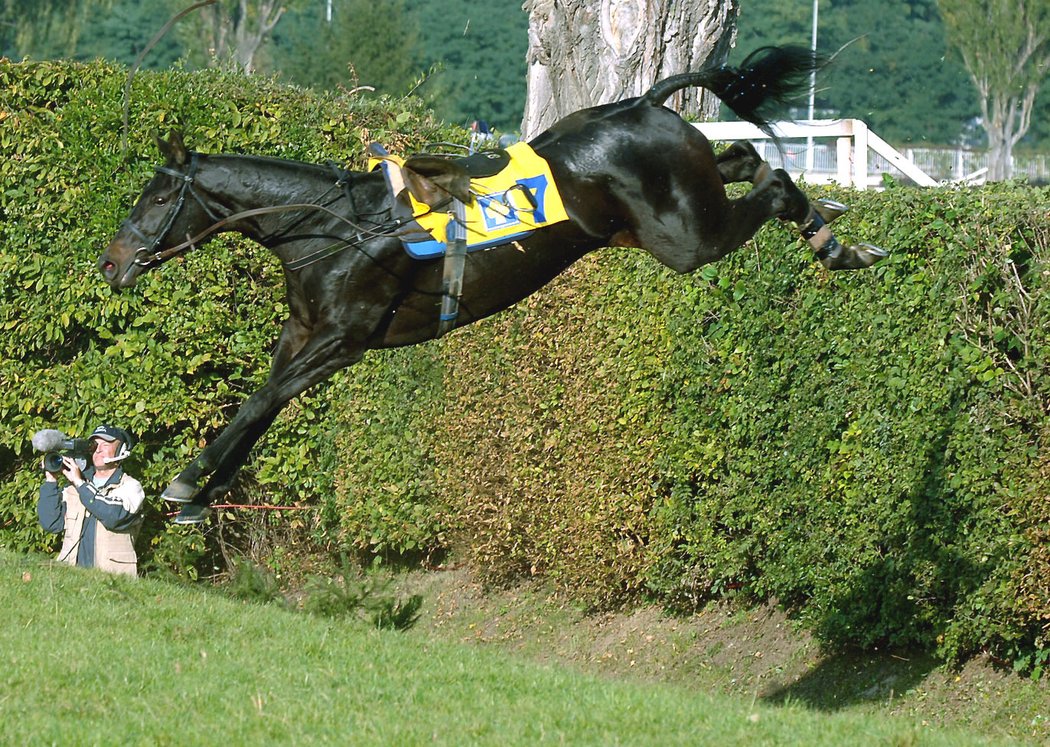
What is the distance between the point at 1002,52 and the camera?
4756cm

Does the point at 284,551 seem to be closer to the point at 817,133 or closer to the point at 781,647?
the point at 781,647

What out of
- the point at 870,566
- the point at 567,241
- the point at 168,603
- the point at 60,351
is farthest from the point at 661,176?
the point at 60,351

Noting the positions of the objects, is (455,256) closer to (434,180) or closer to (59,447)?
(434,180)

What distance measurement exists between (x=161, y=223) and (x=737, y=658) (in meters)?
4.80

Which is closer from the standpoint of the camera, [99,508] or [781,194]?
[781,194]

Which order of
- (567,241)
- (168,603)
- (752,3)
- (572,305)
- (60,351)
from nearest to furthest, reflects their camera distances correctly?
(567,241)
(168,603)
(572,305)
(60,351)
(752,3)

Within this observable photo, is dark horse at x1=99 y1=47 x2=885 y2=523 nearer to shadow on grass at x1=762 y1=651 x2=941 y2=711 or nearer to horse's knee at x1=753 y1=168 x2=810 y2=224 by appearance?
horse's knee at x1=753 y1=168 x2=810 y2=224

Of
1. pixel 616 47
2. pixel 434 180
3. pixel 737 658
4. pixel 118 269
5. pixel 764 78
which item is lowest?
pixel 737 658

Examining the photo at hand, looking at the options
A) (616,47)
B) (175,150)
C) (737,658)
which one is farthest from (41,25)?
(175,150)

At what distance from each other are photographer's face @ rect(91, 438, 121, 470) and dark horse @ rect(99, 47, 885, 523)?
2.96 metres

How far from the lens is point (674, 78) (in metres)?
7.39

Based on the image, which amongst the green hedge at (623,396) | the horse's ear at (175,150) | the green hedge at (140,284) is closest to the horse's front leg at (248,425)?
the horse's ear at (175,150)

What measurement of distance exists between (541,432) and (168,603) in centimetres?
358

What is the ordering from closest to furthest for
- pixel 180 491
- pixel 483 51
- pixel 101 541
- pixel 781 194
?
pixel 180 491 → pixel 781 194 → pixel 101 541 → pixel 483 51
